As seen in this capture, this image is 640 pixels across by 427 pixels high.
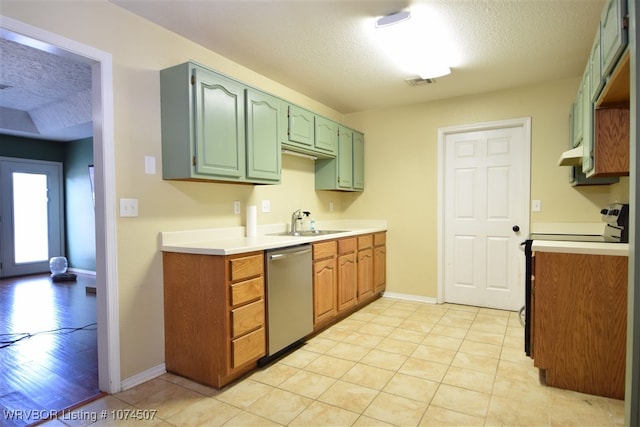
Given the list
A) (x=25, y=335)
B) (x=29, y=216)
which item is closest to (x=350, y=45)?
(x=25, y=335)

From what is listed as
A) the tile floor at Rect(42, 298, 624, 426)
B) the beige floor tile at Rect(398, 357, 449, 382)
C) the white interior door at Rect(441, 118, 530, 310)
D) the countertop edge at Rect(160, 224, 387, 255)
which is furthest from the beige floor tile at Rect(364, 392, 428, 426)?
the white interior door at Rect(441, 118, 530, 310)

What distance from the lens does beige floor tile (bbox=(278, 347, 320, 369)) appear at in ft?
8.24

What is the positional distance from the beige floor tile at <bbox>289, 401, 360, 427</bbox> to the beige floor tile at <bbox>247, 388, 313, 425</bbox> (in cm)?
4

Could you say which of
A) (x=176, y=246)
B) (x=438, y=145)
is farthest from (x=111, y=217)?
(x=438, y=145)

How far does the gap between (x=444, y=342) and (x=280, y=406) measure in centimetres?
156

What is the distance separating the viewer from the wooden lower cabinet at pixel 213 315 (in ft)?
6.98

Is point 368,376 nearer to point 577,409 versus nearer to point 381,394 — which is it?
point 381,394

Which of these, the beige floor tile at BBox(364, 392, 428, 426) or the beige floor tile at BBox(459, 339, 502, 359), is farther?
the beige floor tile at BBox(459, 339, 502, 359)

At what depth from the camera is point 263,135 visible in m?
2.83

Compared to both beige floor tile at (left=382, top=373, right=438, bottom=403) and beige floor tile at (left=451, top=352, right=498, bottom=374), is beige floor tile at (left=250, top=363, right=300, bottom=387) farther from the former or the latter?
beige floor tile at (left=451, top=352, right=498, bottom=374)

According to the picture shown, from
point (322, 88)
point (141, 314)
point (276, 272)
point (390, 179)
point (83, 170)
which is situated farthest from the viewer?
point (83, 170)

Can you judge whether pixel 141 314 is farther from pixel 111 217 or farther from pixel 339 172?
pixel 339 172

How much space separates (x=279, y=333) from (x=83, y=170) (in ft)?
18.2

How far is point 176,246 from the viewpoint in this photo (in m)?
2.31
